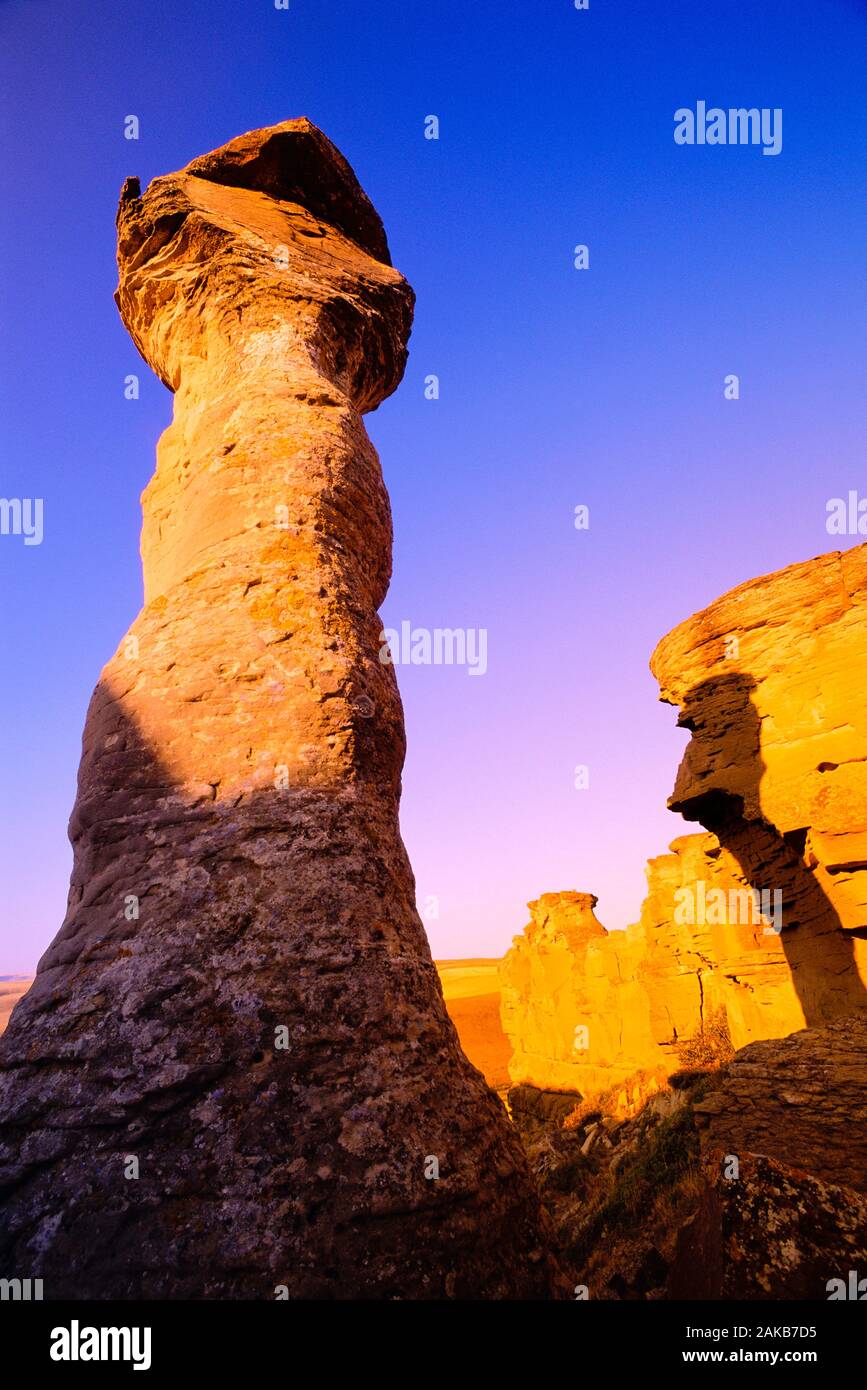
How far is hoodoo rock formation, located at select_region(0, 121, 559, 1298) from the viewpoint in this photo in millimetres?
1719

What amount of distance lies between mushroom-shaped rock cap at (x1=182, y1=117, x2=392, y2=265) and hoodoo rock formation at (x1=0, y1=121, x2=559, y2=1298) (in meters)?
2.39

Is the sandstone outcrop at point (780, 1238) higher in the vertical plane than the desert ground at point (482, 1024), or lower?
higher

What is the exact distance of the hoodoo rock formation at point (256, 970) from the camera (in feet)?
5.64

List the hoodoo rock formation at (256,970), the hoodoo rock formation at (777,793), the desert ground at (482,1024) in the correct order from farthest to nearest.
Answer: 1. the desert ground at (482,1024)
2. the hoodoo rock formation at (777,793)
3. the hoodoo rock formation at (256,970)

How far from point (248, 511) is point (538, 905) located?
61.5 ft

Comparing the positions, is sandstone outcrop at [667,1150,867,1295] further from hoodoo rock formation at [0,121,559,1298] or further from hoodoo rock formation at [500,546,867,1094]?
hoodoo rock formation at [500,546,867,1094]

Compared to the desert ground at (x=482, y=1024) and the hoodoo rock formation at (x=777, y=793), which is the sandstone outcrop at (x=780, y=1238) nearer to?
the hoodoo rock formation at (x=777, y=793)

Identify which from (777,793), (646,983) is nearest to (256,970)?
(777,793)

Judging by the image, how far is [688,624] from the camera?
A: 10445mm

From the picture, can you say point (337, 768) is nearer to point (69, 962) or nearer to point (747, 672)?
point (69, 962)

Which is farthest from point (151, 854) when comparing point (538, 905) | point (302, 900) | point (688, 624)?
point (538, 905)

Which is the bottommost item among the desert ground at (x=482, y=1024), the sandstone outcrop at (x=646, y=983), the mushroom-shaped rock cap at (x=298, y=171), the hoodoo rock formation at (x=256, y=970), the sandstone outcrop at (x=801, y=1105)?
the desert ground at (x=482, y=1024)

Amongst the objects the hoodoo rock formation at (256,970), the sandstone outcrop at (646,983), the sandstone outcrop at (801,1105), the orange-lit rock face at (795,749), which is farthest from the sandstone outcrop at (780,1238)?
the sandstone outcrop at (646,983)

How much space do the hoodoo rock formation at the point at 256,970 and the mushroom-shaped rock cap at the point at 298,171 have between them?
7.84ft
